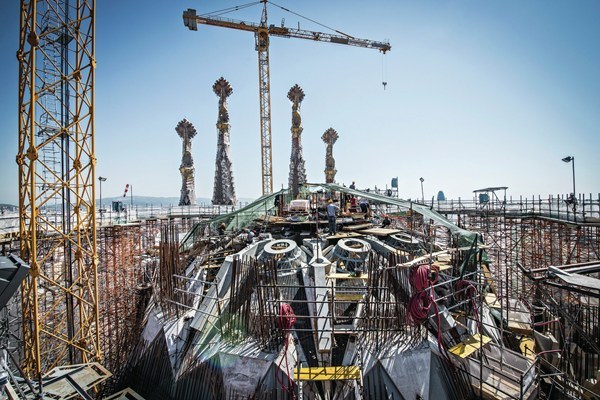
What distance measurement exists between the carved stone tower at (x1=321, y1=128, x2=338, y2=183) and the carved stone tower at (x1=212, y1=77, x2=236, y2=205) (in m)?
14.4

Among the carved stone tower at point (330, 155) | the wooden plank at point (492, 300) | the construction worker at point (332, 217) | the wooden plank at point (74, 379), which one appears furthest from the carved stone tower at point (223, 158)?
the wooden plank at point (492, 300)

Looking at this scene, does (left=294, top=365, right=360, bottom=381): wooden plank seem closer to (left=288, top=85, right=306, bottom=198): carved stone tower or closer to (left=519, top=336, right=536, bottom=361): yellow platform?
(left=519, top=336, right=536, bottom=361): yellow platform

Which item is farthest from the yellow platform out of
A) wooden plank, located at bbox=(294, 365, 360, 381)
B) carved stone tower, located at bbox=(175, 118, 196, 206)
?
carved stone tower, located at bbox=(175, 118, 196, 206)

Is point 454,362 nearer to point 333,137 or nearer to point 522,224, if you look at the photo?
point 522,224

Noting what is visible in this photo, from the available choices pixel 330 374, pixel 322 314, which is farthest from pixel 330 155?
pixel 330 374

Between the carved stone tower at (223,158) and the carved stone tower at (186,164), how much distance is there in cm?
269

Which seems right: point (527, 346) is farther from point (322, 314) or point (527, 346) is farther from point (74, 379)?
point (74, 379)

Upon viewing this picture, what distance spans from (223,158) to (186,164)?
414 centimetres

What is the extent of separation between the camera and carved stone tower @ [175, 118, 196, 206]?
31500 millimetres

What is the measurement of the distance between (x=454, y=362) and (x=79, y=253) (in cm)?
1385

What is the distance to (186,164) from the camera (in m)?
31.5

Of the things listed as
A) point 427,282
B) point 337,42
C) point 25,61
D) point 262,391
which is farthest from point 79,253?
point 337,42

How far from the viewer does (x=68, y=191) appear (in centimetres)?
1160

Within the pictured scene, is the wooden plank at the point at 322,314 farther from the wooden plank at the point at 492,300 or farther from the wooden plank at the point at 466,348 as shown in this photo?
the wooden plank at the point at 492,300
